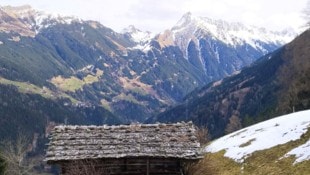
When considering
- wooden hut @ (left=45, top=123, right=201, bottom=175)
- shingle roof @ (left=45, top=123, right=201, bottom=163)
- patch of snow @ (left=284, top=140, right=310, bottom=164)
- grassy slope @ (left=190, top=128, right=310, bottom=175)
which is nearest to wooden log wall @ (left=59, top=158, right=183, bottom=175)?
wooden hut @ (left=45, top=123, right=201, bottom=175)

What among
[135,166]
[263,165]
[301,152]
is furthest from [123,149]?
[301,152]

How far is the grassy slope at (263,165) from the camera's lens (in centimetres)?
3516

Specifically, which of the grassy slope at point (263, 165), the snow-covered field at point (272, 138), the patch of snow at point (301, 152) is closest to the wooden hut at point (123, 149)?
the grassy slope at point (263, 165)

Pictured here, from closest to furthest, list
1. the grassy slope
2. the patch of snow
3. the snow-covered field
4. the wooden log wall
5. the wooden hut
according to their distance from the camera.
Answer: the wooden hut → the wooden log wall → the grassy slope → the patch of snow → the snow-covered field

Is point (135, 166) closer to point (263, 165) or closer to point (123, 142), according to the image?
point (123, 142)

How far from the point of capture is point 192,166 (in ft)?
108

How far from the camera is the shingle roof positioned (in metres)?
27.3

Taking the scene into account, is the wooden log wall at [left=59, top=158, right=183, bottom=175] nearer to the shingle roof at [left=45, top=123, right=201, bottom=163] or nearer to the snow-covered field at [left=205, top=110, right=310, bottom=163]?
the shingle roof at [left=45, top=123, right=201, bottom=163]

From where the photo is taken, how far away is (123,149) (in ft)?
90.8

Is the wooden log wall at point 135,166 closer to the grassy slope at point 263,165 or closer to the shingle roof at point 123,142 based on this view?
the shingle roof at point 123,142

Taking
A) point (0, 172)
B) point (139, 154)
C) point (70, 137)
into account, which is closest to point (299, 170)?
point (139, 154)

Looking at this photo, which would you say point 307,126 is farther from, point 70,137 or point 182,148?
point 70,137

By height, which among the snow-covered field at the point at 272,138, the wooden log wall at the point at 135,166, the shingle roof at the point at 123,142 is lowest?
the wooden log wall at the point at 135,166

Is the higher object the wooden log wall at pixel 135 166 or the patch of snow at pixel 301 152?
the patch of snow at pixel 301 152
